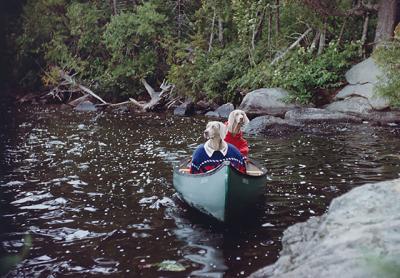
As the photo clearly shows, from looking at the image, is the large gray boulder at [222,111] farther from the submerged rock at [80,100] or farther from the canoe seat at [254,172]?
the canoe seat at [254,172]

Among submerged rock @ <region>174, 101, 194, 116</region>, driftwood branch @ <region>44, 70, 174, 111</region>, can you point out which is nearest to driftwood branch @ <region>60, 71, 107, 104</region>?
driftwood branch @ <region>44, 70, 174, 111</region>

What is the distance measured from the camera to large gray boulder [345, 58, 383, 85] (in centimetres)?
1653

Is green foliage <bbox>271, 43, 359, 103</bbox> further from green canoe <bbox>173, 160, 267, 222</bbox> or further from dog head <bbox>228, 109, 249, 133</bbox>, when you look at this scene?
green canoe <bbox>173, 160, 267, 222</bbox>

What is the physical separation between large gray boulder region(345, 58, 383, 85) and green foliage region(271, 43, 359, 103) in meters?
0.40

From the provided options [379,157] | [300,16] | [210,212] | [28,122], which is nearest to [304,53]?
[300,16]

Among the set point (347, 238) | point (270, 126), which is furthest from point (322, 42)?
point (347, 238)

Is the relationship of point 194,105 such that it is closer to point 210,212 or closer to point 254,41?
point 254,41

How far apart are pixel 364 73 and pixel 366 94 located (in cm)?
100

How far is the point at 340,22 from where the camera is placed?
63.7 ft

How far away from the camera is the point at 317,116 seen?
16047mm

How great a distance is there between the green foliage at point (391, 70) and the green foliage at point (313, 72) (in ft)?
7.15

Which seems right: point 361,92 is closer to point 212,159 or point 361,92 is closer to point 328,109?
point 328,109

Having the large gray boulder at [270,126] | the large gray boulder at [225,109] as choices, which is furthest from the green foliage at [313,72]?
the large gray boulder at [270,126]

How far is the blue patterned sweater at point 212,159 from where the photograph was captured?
7691 mm
